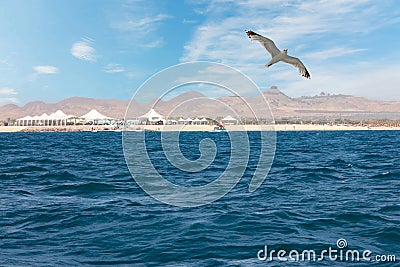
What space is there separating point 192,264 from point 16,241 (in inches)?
194

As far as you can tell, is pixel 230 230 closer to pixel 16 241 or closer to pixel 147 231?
pixel 147 231

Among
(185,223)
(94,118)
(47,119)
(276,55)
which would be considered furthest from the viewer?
(94,118)

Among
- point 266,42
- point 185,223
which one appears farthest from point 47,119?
point 266,42

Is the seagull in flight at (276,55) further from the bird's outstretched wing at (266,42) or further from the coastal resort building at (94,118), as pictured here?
the coastal resort building at (94,118)

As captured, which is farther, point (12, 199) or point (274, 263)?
point (12, 199)

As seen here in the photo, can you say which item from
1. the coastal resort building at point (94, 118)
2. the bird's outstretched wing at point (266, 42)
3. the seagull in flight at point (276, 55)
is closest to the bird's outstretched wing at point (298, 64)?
the seagull in flight at point (276, 55)

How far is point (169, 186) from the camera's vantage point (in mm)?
19625

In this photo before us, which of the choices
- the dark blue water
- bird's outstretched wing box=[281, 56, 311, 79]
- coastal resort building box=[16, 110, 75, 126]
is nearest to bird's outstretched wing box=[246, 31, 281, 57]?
bird's outstretched wing box=[281, 56, 311, 79]

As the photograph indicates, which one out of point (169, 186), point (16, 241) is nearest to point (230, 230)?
point (16, 241)

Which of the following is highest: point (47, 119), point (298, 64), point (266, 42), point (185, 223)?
point (47, 119)

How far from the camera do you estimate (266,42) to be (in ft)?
42.4

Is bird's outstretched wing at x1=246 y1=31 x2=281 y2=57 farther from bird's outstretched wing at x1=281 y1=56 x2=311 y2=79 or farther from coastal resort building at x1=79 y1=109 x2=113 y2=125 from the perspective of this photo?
coastal resort building at x1=79 y1=109 x2=113 y2=125

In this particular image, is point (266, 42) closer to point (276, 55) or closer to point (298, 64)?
point (276, 55)

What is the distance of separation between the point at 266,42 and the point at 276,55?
0.93m
